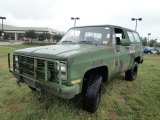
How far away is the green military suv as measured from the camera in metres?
3.21

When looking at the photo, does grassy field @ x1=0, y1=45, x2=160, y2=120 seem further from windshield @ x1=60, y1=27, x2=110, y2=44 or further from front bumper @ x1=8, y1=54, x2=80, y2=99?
windshield @ x1=60, y1=27, x2=110, y2=44

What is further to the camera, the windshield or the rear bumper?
the windshield

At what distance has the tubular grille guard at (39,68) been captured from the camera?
10.8ft

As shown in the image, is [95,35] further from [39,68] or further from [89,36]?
[39,68]

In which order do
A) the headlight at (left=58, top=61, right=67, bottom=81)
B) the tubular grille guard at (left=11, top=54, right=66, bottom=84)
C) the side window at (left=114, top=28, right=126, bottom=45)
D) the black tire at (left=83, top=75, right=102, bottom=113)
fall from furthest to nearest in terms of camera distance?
the side window at (left=114, top=28, right=126, bottom=45) → the black tire at (left=83, top=75, right=102, bottom=113) → the tubular grille guard at (left=11, top=54, right=66, bottom=84) → the headlight at (left=58, top=61, right=67, bottom=81)

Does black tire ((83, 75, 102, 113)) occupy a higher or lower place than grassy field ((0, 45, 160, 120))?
higher

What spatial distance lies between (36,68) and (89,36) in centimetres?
179

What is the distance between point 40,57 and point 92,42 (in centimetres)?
152

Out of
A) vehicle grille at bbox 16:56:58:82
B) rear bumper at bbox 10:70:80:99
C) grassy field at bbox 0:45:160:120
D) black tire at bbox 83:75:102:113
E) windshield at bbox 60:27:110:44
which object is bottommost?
grassy field at bbox 0:45:160:120

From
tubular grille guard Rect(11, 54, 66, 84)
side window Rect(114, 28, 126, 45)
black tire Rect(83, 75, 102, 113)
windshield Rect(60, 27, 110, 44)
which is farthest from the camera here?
side window Rect(114, 28, 126, 45)

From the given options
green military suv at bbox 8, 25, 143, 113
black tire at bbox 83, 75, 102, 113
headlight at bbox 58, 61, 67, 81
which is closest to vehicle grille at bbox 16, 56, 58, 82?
green military suv at bbox 8, 25, 143, 113

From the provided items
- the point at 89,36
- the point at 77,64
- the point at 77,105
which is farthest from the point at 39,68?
the point at 89,36

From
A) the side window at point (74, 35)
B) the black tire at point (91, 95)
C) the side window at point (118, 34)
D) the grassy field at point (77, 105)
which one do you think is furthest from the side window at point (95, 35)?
the grassy field at point (77, 105)

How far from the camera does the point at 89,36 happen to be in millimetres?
4758
